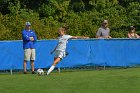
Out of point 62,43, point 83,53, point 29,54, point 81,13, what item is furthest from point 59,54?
point 81,13

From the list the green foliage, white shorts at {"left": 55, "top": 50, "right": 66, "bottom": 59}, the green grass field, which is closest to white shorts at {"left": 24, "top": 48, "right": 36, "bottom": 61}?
white shorts at {"left": 55, "top": 50, "right": 66, "bottom": 59}

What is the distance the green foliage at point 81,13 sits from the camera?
31.5 metres

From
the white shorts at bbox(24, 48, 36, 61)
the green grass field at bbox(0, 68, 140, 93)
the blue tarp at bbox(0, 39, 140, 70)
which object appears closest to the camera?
the green grass field at bbox(0, 68, 140, 93)

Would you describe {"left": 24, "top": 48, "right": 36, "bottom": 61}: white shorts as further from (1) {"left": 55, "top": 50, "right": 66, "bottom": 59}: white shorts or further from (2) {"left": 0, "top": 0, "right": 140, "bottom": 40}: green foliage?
(2) {"left": 0, "top": 0, "right": 140, "bottom": 40}: green foliage

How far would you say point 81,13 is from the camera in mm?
34469

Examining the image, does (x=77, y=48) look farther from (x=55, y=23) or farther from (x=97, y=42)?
(x=55, y=23)

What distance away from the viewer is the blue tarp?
19125 millimetres

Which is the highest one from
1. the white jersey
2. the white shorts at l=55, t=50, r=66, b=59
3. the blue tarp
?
the white jersey

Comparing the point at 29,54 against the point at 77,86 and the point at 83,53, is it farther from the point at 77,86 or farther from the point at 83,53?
the point at 77,86

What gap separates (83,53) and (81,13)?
47.8 feet

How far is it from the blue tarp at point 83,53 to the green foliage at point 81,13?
9717 mm

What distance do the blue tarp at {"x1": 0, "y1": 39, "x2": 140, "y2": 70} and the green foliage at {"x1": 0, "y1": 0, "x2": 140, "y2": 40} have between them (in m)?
9.72

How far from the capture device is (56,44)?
1955 centimetres

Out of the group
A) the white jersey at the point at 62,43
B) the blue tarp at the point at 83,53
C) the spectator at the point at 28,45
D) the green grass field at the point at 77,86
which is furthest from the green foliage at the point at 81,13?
the green grass field at the point at 77,86
